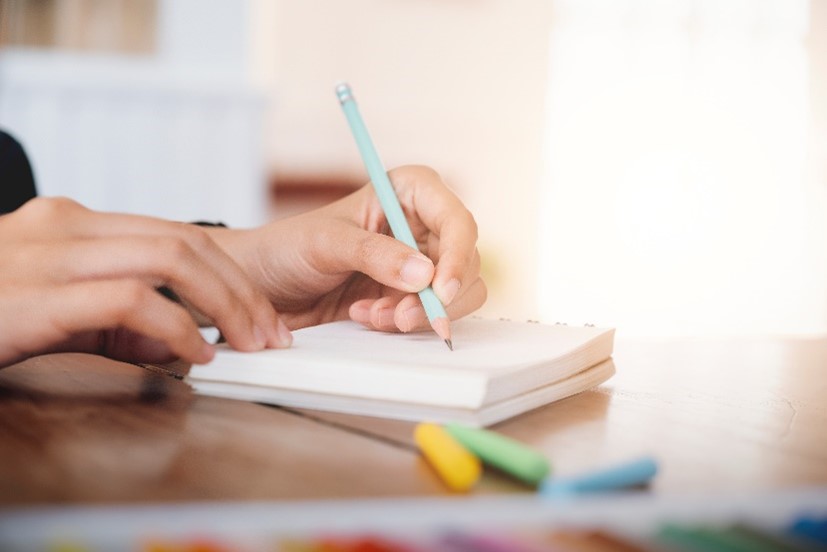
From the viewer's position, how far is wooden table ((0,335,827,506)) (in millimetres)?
373

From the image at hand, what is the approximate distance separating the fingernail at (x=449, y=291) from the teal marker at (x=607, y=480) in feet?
1.00

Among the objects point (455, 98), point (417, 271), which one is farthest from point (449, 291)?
point (455, 98)

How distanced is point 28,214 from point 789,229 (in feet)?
11.6

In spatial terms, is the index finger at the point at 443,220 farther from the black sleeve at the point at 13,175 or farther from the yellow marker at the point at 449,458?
the black sleeve at the point at 13,175

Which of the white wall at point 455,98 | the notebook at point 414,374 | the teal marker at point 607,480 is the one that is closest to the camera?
the teal marker at point 607,480

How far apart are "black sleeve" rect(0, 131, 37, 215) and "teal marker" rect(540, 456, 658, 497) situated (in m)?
0.95

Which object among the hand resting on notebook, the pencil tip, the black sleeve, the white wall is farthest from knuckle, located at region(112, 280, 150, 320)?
the white wall

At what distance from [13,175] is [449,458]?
95cm

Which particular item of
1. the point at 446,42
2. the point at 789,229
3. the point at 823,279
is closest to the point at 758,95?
the point at 789,229

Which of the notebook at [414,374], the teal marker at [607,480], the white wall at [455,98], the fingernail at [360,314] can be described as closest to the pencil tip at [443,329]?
the notebook at [414,374]

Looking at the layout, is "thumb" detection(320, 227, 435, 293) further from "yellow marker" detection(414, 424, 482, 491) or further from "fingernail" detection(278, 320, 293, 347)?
"yellow marker" detection(414, 424, 482, 491)

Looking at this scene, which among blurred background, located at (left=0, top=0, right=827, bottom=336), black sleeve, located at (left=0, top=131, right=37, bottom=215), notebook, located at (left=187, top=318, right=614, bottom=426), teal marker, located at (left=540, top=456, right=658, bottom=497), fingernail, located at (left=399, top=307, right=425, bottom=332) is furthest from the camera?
blurred background, located at (left=0, top=0, right=827, bottom=336)

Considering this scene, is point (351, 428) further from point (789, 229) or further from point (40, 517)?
point (789, 229)

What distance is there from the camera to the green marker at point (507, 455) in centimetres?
38
